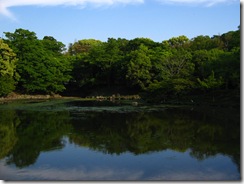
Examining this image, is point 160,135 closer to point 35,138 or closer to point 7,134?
point 35,138

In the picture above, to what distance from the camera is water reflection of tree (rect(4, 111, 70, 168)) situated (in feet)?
23.6

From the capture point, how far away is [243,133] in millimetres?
5098

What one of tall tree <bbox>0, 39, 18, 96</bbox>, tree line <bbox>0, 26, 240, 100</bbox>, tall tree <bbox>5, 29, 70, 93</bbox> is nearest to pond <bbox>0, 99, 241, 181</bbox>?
Answer: tree line <bbox>0, 26, 240, 100</bbox>

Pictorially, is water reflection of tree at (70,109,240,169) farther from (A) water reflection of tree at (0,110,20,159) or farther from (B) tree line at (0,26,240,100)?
(B) tree line at (0,26,240,100)

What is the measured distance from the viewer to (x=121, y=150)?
26.0ft

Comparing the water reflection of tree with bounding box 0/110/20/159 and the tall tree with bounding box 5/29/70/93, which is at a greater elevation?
the tall tree with bounding box 5/29/70/93

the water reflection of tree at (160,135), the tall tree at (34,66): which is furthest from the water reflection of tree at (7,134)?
the tall tree at (34,66)

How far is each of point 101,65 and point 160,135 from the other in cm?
2520

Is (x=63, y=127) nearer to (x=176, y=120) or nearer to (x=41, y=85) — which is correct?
(x=176, y=120)

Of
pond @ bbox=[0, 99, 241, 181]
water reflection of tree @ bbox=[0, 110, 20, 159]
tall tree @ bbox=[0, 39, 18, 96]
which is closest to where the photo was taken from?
pond @ bbox=[0, 99, 241, 181]

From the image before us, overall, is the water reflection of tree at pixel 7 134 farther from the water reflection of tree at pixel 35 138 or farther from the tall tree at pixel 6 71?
the tall tree at pixel 6 71

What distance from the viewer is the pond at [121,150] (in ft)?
18.9

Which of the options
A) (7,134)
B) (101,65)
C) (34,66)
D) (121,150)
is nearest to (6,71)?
(34,66)

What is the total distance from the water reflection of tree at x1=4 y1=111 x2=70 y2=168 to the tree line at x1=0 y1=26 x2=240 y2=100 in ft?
36.9
